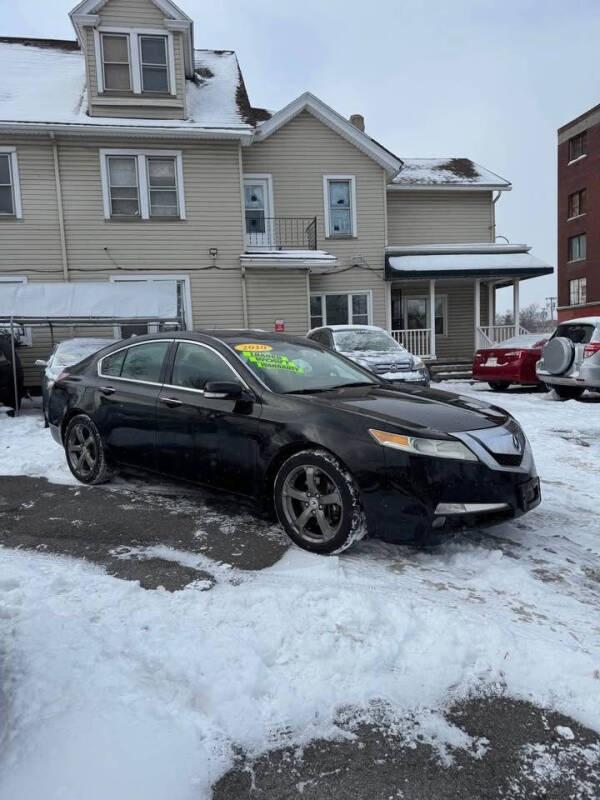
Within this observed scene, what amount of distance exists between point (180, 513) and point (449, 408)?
7.44 ft

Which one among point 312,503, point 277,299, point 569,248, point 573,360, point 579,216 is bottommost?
point 312,503

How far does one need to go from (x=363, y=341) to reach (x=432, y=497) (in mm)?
8427

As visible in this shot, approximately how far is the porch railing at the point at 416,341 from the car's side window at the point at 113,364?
1318 centimetres

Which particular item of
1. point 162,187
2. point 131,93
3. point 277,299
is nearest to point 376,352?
point 277,299

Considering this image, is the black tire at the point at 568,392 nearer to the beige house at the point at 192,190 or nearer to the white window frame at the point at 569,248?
the beige house at the point at 192,190

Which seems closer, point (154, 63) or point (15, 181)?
point (15, 181)

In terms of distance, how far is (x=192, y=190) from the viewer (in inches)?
589

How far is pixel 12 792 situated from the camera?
5.91 ft

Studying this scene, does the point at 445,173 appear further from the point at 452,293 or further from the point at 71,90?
the point at 71,90

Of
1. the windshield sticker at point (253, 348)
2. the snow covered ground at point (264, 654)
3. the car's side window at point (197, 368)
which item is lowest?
the snow covered ground at point (264, 654)

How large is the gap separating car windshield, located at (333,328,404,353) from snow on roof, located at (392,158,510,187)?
8.82 metres

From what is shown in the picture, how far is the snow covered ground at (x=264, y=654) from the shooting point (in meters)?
2.01

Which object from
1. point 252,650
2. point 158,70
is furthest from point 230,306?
point 252,650

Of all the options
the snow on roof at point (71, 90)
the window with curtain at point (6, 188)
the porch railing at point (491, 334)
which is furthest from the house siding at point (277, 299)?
the window with curtain at point (6, 188)
